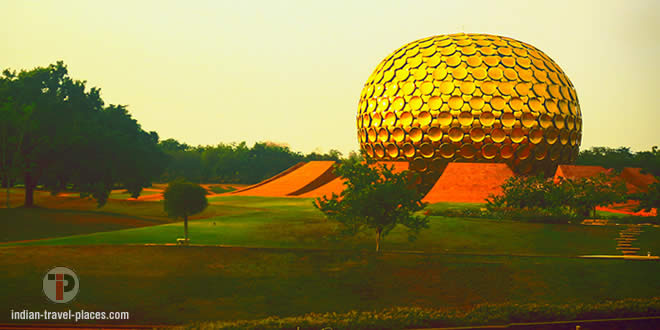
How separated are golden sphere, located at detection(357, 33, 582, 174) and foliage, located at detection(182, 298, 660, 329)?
21.5m

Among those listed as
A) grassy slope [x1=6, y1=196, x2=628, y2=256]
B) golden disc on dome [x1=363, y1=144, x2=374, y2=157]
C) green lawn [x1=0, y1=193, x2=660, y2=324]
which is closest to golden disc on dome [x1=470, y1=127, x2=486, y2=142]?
golden disc on dome [x1=363, y1=144, x2=374, y2=157]

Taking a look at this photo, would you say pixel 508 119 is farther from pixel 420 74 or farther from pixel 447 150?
pixel 420 74

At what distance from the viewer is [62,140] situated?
90.9ft

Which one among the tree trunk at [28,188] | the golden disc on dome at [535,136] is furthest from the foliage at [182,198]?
the golden disc on dome at [535,136]

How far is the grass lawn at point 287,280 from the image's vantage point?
40.5 feet

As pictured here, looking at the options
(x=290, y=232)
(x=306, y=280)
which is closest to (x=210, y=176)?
(x=290, y=232)

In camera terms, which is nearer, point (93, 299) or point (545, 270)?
point (93, 299)

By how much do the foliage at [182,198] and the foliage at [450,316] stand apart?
8423mm

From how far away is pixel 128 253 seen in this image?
1584cm

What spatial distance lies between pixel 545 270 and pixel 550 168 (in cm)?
2265

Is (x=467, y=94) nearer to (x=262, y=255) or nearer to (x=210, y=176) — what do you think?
(x=262, y=255)

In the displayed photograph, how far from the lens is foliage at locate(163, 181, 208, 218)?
18.9 metres

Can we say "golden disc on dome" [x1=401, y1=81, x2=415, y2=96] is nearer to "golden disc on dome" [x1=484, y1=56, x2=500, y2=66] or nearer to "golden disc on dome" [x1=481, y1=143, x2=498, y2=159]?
"golden disc on dome" [x1=484, y1=56, x2=500, y2=66]

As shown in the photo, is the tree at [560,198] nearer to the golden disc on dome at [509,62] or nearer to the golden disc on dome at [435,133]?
the golden disc on dome at [435,133]
